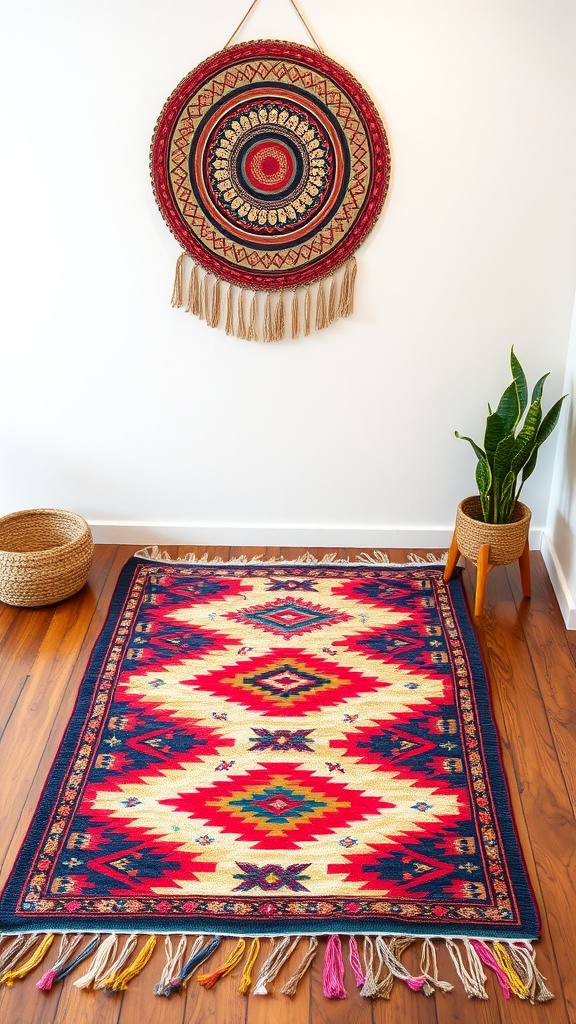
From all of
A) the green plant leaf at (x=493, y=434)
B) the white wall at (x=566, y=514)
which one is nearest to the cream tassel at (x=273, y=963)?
the white wall at (x=566, y=514)

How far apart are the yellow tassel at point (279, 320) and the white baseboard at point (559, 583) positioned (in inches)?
47.0

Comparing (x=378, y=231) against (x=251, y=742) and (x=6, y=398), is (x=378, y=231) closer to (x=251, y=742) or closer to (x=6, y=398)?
(x=6, y=398)

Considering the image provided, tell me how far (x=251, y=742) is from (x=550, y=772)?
77cm

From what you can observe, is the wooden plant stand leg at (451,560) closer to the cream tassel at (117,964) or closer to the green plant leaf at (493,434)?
the green plant leaf at (493,434)

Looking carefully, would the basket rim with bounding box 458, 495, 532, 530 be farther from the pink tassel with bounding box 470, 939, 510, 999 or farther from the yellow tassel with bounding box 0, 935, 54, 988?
the yellow tassel with bounding box 0, 935, 54, 988

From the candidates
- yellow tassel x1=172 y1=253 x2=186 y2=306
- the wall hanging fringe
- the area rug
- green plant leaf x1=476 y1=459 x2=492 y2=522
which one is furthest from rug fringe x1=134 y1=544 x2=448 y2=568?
yellow tassel x1=172 y1=253 x2=186 y2=306

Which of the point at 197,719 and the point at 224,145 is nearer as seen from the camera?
the point at 197,719

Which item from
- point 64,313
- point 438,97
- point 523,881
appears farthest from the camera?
point 64,313

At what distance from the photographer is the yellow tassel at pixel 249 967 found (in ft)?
6.35

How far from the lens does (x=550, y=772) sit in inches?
96.9

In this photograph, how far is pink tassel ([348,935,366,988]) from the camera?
6.37ft

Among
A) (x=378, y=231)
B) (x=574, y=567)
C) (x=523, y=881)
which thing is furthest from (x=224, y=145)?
(x=523, y=881)

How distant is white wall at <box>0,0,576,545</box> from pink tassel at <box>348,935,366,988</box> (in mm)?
1730

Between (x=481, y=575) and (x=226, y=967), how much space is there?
4.95 ft
